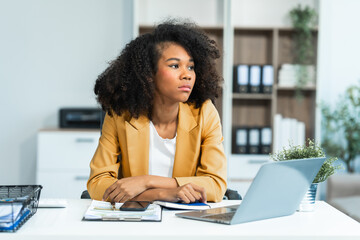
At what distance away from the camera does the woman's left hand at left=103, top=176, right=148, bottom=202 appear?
1.81 metres

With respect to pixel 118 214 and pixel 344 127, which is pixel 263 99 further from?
pixel 118 214

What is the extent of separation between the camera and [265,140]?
440 cm

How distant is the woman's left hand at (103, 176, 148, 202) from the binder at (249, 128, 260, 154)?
263cm

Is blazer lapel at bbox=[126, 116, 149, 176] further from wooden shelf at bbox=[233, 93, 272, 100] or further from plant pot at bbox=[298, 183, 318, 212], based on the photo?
wooden shelf at bbox=[233, 93, 272, 100]

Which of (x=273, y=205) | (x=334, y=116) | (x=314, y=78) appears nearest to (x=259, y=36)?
(x=314, y=78)

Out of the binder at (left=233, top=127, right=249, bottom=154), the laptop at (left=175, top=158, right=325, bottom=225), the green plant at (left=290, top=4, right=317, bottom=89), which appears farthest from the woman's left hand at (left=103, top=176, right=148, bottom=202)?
the green plant at (left=290, top=4, right=317, bottom=89)

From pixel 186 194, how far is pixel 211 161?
357 millimetres

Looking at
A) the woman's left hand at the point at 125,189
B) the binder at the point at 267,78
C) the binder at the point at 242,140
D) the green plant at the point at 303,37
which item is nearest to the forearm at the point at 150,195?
the woman's left hand at the point at 125,189

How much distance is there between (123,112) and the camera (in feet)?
7.07

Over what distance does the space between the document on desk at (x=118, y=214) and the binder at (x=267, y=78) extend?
2950 mm

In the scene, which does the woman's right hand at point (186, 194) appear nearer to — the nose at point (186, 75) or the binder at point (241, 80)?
the nose at point (186, 75)

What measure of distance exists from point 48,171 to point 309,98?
2.41 m

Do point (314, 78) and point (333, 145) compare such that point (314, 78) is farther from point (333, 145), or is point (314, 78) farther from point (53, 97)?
point (53, 97)

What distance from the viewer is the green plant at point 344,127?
4445 millimetres
